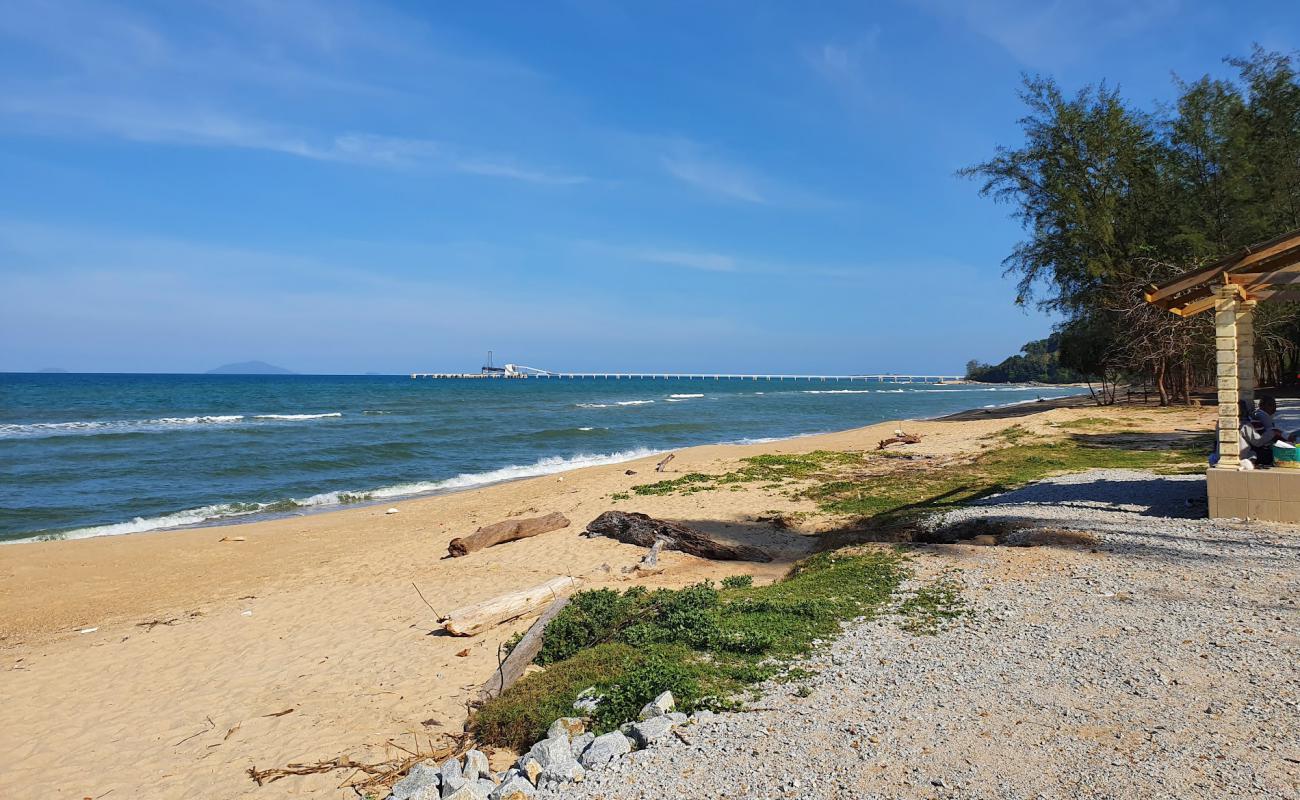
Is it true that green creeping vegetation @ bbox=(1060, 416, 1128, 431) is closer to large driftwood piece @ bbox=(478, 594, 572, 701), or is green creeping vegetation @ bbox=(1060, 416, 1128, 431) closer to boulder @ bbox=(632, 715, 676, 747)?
large driftwood piece @ bbox=(478, 594, 572, 701)

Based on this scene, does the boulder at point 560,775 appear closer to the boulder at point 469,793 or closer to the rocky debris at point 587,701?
the boulder at point 469,793

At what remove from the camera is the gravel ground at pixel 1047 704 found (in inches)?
145

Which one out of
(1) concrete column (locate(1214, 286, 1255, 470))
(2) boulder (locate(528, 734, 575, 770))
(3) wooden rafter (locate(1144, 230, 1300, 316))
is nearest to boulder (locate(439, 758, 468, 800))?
Result: (2) boulder (locate(528, 734, 575, 770))

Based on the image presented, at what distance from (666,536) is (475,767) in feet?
22.2

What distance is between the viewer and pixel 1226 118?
25.5 metres

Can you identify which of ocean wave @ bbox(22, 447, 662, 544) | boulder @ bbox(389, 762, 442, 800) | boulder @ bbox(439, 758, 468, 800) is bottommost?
ocean wave @ bbox(22, 447, 662, 544)

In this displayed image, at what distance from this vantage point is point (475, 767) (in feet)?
14.5

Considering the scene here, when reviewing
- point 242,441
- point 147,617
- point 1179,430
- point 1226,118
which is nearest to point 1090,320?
point 1226,118

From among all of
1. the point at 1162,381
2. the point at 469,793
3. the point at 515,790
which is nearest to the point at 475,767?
the point at 469,793

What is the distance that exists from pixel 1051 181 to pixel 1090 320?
5.75 m

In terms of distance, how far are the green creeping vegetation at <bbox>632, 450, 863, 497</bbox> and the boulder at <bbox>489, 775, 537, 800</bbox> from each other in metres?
11.4

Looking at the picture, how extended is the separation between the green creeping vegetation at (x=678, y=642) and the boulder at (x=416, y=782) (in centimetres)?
58

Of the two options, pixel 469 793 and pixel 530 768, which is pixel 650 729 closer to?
pixel 530 768

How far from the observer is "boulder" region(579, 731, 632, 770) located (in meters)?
4.20
